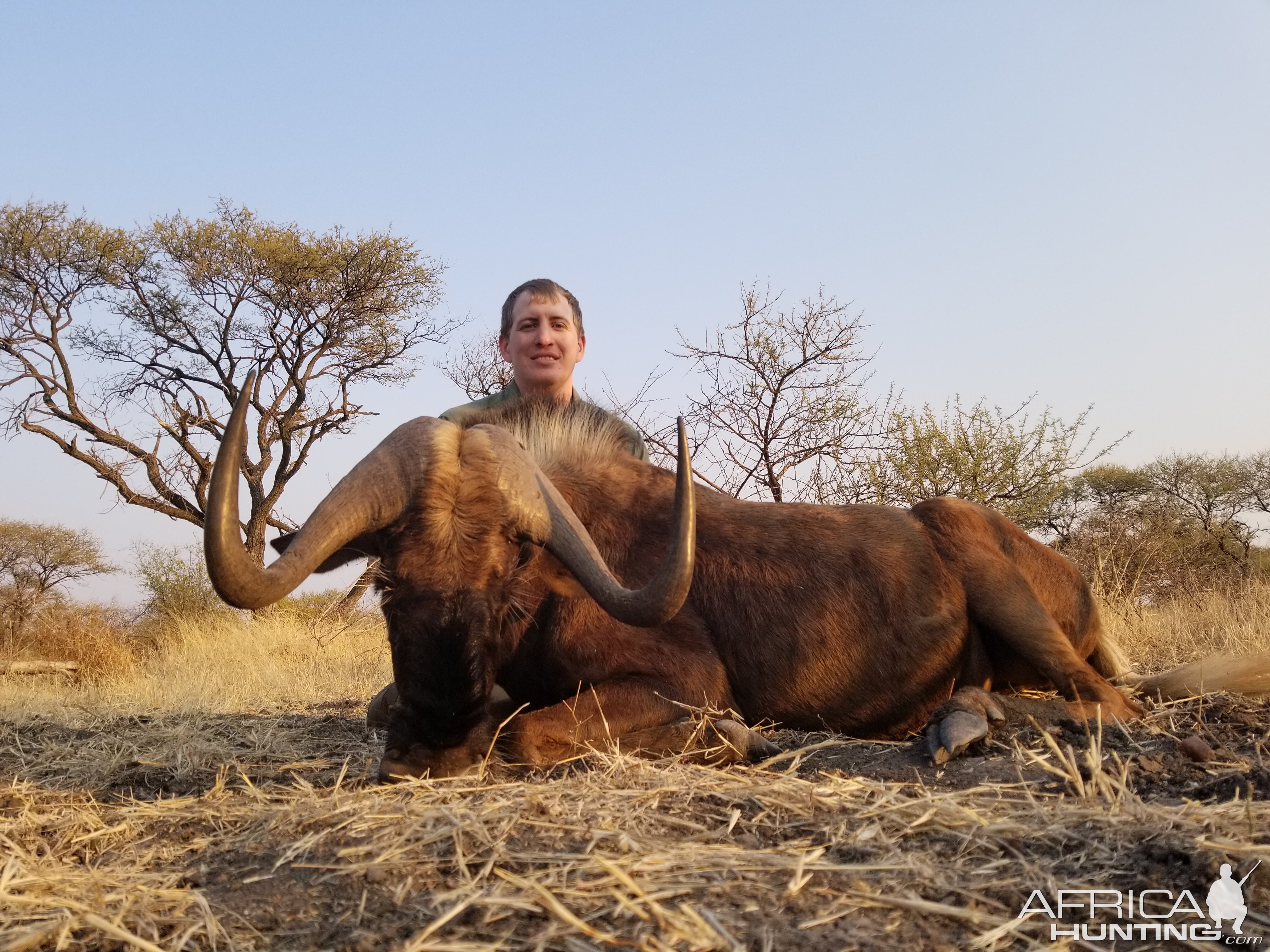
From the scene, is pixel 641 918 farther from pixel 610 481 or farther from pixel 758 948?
pixel 610 481

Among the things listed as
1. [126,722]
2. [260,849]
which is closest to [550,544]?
[260,849]

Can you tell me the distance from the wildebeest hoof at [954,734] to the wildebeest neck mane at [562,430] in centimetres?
188

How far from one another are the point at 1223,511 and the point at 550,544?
23253mm

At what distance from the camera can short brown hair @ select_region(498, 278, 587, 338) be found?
5859 millimetres

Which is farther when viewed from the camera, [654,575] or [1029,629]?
[1029,629]

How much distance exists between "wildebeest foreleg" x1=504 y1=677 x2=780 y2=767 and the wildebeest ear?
0.87 m

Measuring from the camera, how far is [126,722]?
5.63 metres

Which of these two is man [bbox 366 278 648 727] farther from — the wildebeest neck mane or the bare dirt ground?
the bare dirt ground

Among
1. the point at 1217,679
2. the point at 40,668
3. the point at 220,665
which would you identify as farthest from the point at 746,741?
the point at 40,668

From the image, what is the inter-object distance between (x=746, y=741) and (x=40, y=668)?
11.3 metres

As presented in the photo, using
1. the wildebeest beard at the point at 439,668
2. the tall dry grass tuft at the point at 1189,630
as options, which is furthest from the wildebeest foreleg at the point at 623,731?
the tall dry grass tuft at the point at 1189,630

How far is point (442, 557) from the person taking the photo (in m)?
3.41

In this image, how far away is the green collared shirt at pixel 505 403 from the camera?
484 cm

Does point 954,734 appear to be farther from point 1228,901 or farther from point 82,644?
point 82,644
